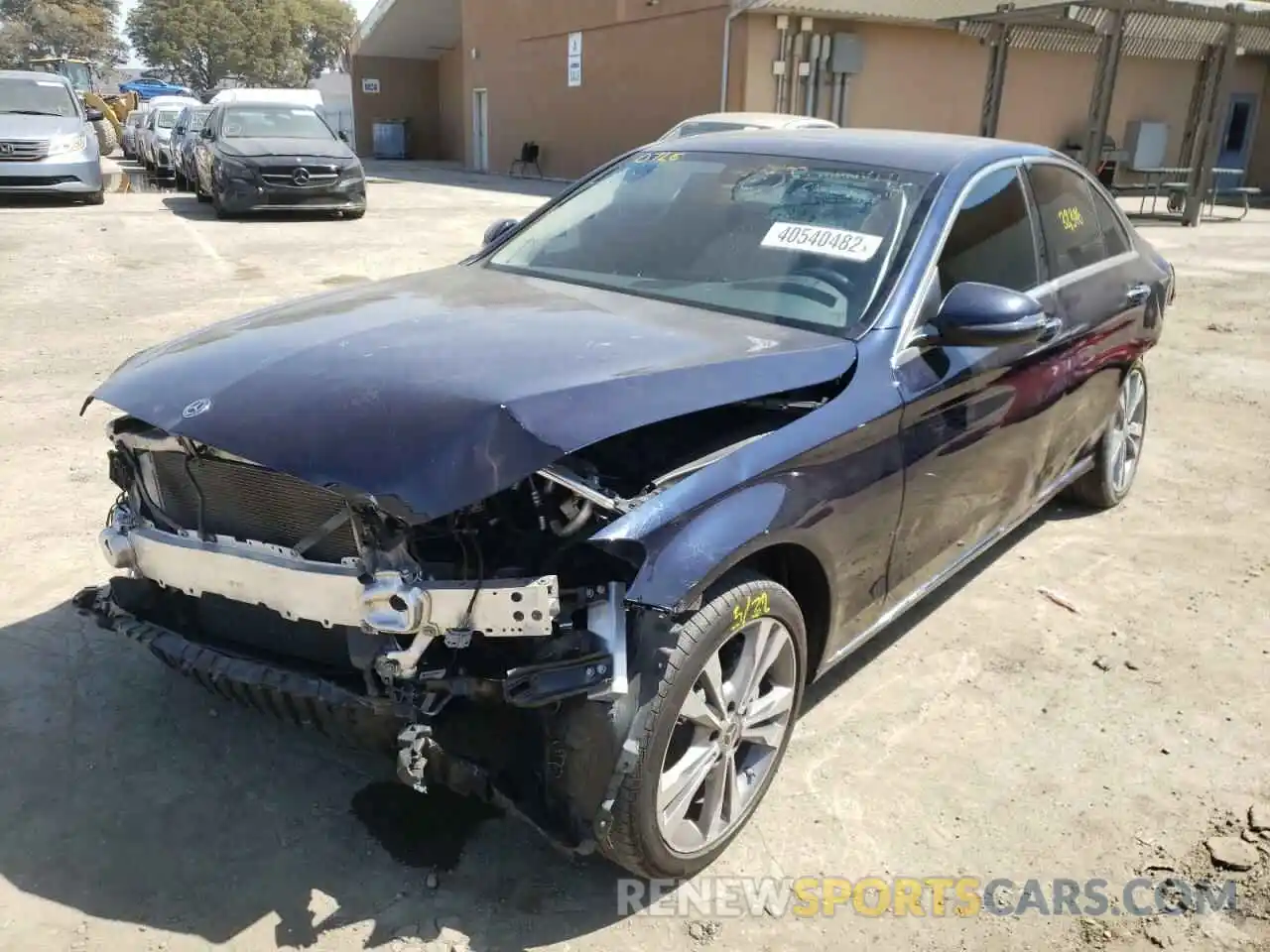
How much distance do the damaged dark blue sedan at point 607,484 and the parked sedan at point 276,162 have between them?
41.6 feet

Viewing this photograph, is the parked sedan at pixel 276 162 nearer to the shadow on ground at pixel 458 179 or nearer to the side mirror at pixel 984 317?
the shadow on ground at pixel 458 179

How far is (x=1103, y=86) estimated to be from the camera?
56.3 feet

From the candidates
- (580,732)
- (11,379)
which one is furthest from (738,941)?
(11,379)

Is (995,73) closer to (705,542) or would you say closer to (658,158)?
(658,158)

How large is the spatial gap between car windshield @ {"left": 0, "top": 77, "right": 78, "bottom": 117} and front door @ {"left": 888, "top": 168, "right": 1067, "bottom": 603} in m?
16.5

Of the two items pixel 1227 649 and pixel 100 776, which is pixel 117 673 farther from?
pixel 1227 649

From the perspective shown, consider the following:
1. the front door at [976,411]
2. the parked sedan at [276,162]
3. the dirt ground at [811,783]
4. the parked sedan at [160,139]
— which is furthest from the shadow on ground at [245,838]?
the parked sedan at [160,139]

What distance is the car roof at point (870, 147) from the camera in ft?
11.8

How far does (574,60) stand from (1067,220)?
23.3 metres

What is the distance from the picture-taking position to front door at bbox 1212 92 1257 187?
26172mm

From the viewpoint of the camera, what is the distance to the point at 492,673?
7.68ft

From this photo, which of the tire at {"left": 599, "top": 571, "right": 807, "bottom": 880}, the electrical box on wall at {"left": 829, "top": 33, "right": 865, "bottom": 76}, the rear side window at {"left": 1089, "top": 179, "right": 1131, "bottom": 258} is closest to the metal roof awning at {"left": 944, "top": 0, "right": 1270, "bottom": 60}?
the electrical box on wall at {"left": 829, "top": 33, "right": 865, "bottom": 76}

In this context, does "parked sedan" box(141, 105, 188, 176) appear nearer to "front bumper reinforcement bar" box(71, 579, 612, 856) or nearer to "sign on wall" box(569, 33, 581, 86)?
"sign on wall" box(569, 33, 581, 86)

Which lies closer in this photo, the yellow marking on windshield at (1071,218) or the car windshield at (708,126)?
the yellow marking on windshield at (1071,218)
